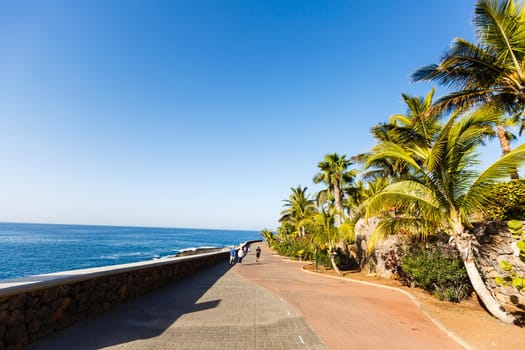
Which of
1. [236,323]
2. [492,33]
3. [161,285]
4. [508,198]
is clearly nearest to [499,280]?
[508,198]

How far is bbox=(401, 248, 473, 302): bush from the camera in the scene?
8750 millimetres

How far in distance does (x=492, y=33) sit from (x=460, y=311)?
840cm

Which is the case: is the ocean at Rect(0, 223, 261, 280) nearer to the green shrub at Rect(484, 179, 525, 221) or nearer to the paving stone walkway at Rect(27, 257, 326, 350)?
the paving stone walkway at Rect(27, 257, 326, 350)

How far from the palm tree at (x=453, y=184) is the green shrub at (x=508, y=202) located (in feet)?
4.59

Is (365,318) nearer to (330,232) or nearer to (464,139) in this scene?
(464,139)

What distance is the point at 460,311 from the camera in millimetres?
7605

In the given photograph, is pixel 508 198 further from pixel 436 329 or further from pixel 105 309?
pixel 105 309

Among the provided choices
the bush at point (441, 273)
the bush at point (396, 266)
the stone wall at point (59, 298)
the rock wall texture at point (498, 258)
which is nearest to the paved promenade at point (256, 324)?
the stone wall at point (59, 298)

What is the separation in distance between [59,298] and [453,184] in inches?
430

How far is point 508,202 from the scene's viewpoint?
8508 millimetres

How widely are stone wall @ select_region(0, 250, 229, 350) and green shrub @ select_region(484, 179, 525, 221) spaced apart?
11.8 m

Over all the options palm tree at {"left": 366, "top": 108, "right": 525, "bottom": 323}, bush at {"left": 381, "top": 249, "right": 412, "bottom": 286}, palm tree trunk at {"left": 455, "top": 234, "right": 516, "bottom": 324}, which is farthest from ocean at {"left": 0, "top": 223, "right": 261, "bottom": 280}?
palm tree trunk at {"left": 455, "top": 234, "right": 516, "bottom": 324}

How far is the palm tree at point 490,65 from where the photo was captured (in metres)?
7.36

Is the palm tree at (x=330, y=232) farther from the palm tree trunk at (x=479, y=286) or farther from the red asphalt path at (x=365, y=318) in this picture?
the palm tree trunk at (x=479, y=286)
